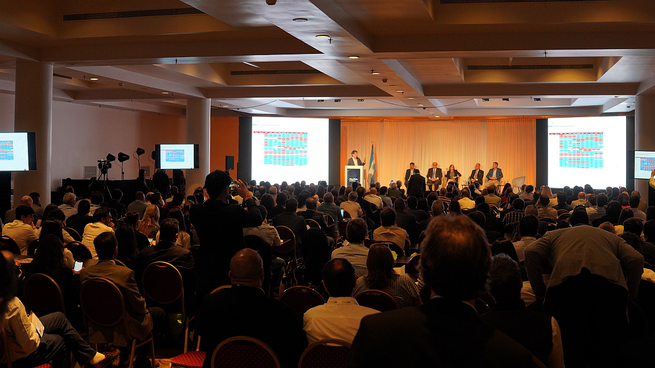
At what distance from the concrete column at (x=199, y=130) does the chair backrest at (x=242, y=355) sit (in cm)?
1185

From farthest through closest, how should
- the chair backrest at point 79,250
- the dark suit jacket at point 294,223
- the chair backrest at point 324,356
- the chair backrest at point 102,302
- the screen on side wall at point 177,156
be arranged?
the screen on side wall at point 177,156
the dark suit jacket at point 294,223
the chair backrest at point 79,250
the chair backrest at point 102,302
the chair backrest at point 324,356

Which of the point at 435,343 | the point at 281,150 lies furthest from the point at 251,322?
the point at 281,150

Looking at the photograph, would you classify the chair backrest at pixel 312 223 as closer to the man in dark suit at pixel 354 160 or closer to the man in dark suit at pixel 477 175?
the man in dark suit at pixel 477 175

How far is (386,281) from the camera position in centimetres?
354

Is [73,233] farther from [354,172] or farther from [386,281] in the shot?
[354,172]

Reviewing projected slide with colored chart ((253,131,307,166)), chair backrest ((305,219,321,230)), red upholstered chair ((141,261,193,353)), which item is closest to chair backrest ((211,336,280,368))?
red upholstered chair ((141,261,193,353))

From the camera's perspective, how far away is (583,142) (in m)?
18.7

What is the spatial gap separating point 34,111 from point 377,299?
318 inches

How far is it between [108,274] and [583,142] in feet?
60.2

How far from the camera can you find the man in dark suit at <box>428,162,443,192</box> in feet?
62.6

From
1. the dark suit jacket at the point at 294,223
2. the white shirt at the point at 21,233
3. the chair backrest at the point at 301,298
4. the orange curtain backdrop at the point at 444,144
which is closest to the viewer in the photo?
the chair backrest at the point at 301,298

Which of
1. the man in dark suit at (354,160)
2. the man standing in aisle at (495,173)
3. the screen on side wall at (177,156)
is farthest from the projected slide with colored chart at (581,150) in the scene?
the screen on side wall at (177,156)

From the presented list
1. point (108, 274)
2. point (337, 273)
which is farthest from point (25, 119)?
point (337, 273)

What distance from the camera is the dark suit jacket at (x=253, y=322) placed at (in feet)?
8.21
